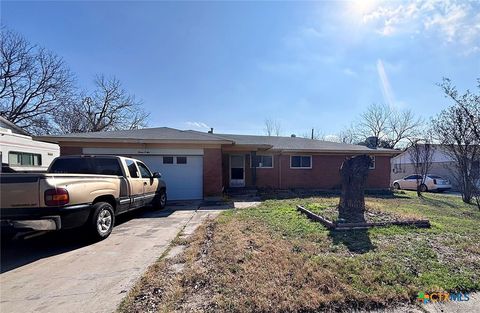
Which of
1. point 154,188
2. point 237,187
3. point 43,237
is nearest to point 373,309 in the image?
point 43,237

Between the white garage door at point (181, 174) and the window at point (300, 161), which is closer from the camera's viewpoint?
the white garage door at point (181, 174)

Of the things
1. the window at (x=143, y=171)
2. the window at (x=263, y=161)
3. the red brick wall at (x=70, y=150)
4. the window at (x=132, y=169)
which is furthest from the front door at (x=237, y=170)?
the window at (x=132, y=169)

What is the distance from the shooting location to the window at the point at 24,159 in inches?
420

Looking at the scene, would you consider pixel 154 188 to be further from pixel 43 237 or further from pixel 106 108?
pixel 106 108

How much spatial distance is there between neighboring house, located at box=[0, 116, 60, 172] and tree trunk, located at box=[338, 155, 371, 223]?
10.7 m

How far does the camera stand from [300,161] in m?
16.3

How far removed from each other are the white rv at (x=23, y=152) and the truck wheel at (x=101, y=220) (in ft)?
17.4

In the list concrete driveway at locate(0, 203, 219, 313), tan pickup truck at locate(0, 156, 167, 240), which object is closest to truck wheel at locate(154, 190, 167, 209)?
tan pickup truck at locate(0, 156, 167, 240)

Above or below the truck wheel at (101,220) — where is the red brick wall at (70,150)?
above

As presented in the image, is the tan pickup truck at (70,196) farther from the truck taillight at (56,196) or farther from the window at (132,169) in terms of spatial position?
the window at (132,169)

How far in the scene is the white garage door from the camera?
39.2 feet

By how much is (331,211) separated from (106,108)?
113 feet

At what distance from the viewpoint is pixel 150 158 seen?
11.9m

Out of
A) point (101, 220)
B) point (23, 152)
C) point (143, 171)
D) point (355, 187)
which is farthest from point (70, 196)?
point (23, 152)
